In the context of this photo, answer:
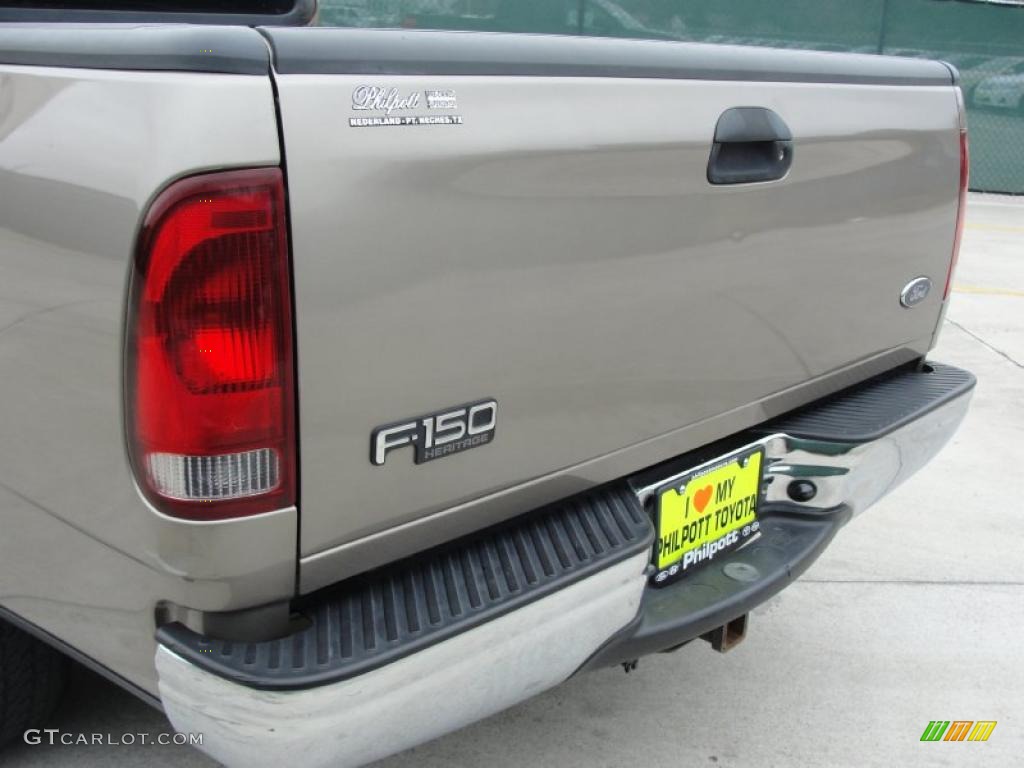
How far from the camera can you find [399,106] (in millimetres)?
1622

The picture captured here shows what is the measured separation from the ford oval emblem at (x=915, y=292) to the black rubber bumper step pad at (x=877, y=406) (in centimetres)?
23

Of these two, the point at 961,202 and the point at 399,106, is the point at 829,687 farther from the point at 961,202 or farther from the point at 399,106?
the point at 399,106

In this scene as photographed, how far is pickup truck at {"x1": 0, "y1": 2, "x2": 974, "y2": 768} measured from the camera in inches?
60.0

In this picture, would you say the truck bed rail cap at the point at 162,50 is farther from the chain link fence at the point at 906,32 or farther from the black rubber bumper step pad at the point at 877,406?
the chain link fence at the point at 906,32

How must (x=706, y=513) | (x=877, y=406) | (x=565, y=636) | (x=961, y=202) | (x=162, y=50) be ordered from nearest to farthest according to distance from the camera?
(x=162, y=50) < (x=565, y=636) < (x=706, y=513) < (x=877, y=406) < (x=961, y=202)

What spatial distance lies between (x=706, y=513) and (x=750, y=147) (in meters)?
0.77

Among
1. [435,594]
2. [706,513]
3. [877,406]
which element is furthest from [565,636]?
[877,406]

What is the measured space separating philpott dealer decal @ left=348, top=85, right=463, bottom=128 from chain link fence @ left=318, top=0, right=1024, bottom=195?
1094cm

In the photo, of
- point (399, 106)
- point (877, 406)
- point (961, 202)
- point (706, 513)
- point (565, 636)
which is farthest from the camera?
point (961, 202)

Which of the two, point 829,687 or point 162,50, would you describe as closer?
point 162,50

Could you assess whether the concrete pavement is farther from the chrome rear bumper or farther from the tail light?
the tail light

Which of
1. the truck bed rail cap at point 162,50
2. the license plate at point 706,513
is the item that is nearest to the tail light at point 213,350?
the truck bed rail cap at point 162,50

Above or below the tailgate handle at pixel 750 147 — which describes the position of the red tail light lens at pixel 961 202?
below

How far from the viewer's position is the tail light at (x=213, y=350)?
1492 mm
